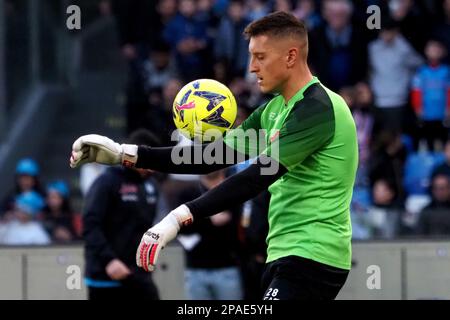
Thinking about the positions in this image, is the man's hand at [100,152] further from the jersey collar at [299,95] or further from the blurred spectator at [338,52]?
the blurred spectator at [338,52]

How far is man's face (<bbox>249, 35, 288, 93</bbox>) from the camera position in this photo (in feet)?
21.9

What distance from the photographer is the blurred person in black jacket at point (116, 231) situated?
9766 mm

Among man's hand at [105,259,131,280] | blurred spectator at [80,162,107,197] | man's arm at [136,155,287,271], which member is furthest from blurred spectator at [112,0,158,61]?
man's arm at [136,155,287,271]

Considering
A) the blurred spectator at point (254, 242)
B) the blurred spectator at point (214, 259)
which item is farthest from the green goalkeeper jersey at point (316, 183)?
the blurred spectator at point (214, 259)

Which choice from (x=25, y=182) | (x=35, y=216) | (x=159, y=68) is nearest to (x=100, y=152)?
(x=35, y=216)

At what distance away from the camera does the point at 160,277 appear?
11.6m

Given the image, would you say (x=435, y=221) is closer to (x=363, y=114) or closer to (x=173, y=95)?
(x=363, y=114)

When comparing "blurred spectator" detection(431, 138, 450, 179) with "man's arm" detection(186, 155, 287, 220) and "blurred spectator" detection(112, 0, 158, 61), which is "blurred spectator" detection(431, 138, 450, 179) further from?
"man's arm" detection(186, 155, 287, 220)

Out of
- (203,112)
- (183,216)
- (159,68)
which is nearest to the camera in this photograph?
(183,216)

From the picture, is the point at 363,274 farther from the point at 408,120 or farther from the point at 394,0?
the point at 394,0

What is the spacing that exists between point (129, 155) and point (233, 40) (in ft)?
28.7

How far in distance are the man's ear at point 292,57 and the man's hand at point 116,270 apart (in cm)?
345

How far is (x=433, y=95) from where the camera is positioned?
46.7 feet
